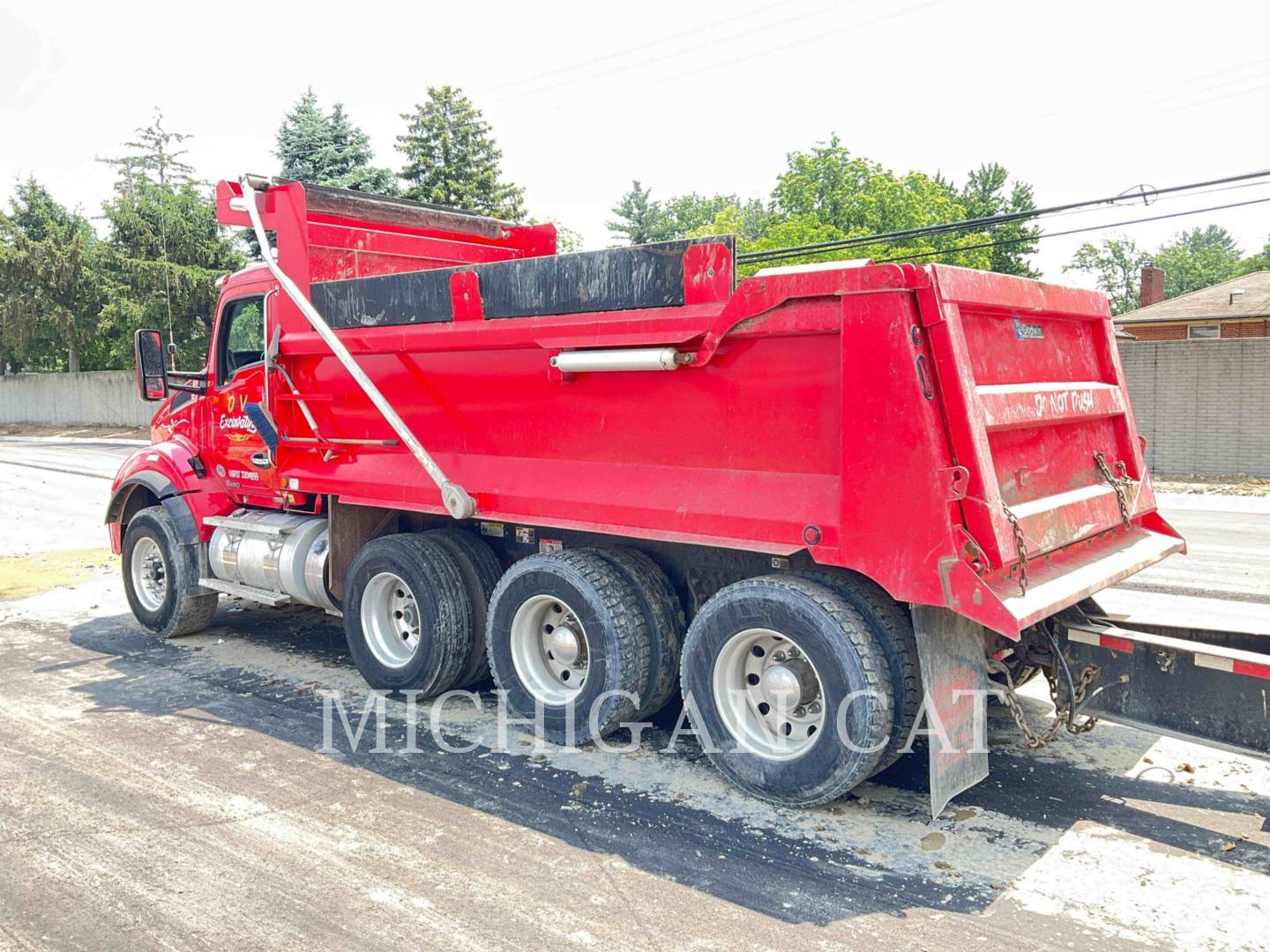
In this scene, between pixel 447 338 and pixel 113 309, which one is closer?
pixel 447 338

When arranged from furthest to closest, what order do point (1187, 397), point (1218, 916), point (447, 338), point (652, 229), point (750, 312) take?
point (652, 229)
point (1187, 397)
point (447, 338)
point (750, 312)
point (1218, 916)

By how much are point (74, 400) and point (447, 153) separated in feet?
68.4

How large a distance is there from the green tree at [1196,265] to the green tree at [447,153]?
58.6 metres

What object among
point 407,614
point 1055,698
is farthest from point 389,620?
point 1055,698

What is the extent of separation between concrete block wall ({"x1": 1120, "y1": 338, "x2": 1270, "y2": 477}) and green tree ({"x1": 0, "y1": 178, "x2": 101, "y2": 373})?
1483 inches

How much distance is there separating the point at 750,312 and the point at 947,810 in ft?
7.82

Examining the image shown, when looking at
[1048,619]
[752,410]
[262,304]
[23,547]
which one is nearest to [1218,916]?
[1048,619]

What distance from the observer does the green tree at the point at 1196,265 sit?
8281cm

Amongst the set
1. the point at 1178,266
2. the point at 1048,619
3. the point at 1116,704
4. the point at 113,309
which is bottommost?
the point at 1116,704

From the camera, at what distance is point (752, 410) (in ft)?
15.8

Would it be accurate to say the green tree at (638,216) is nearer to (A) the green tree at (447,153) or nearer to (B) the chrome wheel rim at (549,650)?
(A) the green tree at (447,153)

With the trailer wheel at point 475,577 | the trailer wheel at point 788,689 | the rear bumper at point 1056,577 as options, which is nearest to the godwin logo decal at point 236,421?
the trailer wheel at point 475,577

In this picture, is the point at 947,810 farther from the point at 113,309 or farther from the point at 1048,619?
the point at 113,309

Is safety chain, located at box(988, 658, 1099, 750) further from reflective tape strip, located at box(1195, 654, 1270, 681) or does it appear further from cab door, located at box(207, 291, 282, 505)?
cab door, located at box(207, 291, 282, 505)
